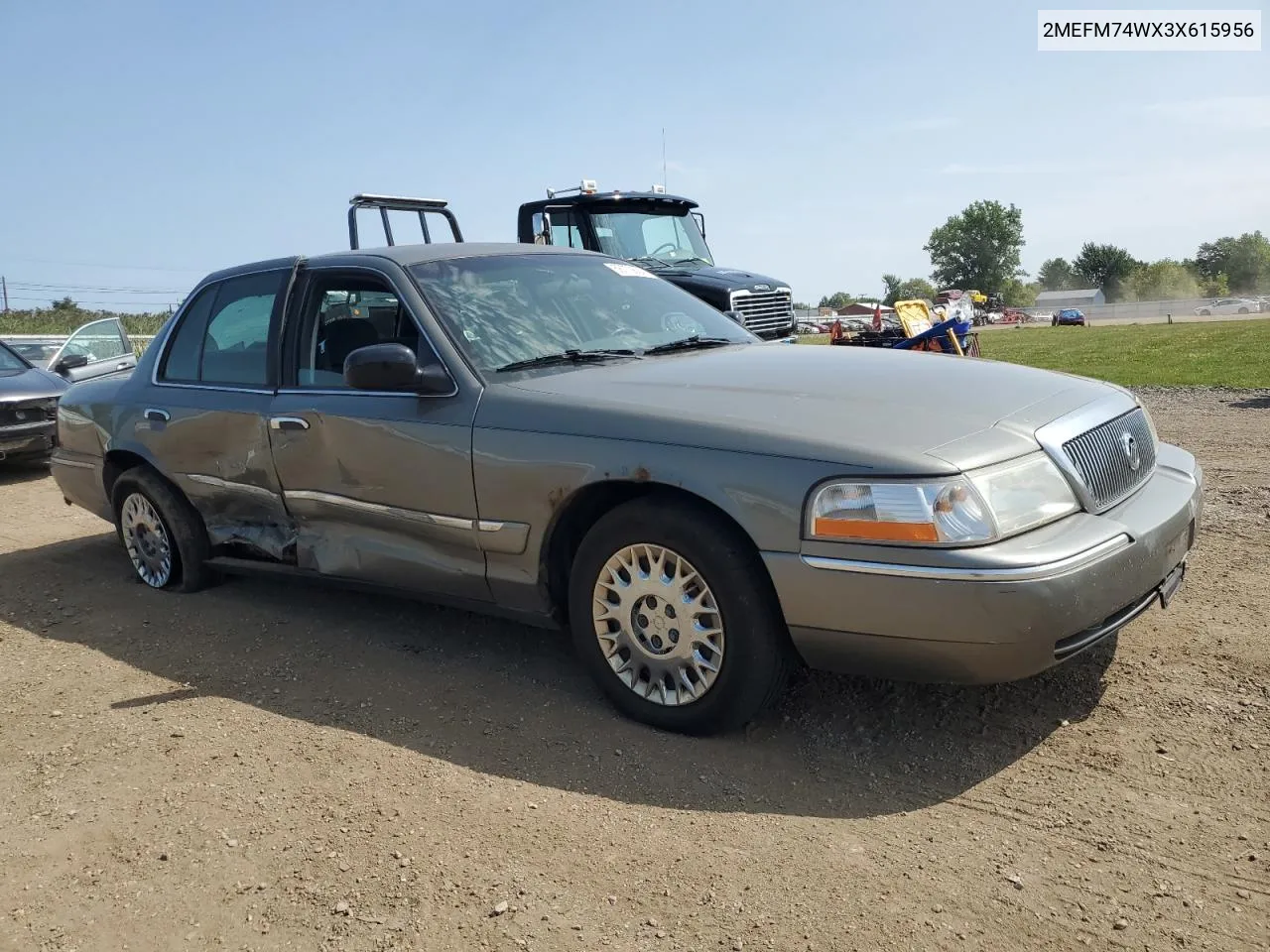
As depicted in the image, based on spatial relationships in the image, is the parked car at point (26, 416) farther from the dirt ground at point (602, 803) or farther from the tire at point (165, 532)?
the dirt ground at point (602, 803)

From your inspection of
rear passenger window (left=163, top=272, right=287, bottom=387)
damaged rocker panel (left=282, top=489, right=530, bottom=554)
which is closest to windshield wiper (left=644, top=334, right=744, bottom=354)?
damaged rocker panel (left=282, top=489, right=530, bottom=554)

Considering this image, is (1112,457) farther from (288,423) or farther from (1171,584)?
(288,423)

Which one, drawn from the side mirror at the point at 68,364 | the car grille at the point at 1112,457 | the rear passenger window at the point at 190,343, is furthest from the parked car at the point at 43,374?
the car grille at the point at 1112,457

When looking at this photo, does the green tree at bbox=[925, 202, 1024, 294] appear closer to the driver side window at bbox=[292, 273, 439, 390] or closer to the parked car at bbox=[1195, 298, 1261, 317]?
the parked car at bbox=[1195, 298, 1261, 317]

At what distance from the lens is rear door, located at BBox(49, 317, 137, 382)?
1120 cm

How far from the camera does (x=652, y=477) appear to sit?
332cm

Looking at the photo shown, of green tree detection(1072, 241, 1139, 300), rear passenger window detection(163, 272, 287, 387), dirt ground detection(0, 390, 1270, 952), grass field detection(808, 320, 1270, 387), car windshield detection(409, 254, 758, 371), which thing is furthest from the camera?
green tree detection(1072, 241, 1139, 300)

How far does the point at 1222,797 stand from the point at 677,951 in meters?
1.64

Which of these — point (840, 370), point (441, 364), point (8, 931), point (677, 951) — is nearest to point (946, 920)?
point (677, 951)

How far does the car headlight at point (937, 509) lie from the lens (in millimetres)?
2902

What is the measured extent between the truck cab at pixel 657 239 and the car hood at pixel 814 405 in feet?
24.1

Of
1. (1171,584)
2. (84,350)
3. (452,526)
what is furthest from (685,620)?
(84,350)

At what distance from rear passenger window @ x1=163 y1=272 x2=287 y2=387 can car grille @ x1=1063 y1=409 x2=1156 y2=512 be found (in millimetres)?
3402

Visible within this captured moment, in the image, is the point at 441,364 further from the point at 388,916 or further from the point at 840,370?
the point at 388,916
